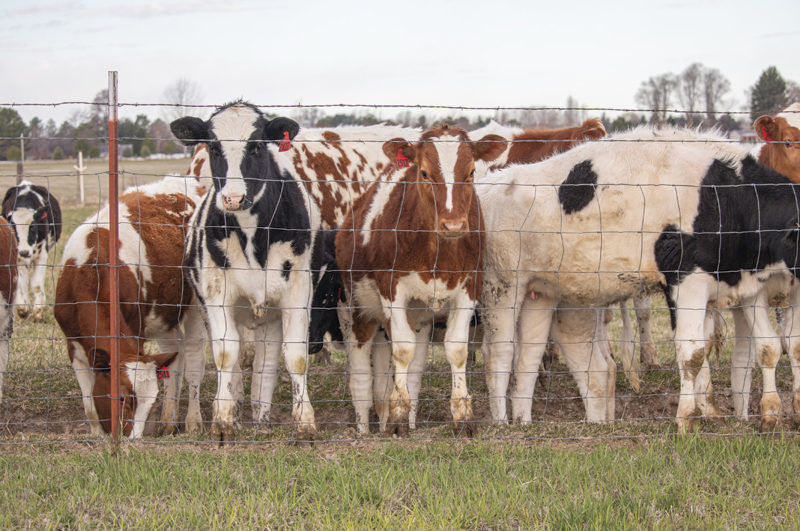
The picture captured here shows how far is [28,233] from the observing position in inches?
564

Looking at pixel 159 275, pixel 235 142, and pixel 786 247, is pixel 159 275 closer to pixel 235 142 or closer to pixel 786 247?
pixel 235 142

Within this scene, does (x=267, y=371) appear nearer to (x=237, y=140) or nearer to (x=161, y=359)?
(x=161, y=359)

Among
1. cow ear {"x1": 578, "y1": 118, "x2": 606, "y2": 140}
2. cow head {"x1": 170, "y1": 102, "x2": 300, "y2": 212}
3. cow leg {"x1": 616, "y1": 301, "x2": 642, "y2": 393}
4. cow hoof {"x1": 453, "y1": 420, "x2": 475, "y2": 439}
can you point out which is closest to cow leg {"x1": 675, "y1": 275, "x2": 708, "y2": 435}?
cow leg {"x1": 616, "y1": 301, "x2": 642, "y2": 393}

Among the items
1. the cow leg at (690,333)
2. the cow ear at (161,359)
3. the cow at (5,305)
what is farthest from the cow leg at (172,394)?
the cow leg at (690,333)

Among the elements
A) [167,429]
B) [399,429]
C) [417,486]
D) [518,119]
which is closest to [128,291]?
[167,429]

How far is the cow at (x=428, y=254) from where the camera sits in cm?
650

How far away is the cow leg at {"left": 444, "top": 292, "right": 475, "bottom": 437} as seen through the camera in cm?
644

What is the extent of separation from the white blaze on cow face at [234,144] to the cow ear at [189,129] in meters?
0.13

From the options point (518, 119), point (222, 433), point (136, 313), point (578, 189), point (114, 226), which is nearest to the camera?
point (114, 226)

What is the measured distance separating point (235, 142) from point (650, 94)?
7310 centimetres

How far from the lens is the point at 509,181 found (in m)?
7.80

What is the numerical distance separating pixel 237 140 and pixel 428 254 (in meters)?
1.76

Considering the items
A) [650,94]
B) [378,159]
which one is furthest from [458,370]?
[650,94]

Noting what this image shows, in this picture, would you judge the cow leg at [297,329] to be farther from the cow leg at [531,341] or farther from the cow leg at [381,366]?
the cow leg at [531,341]
